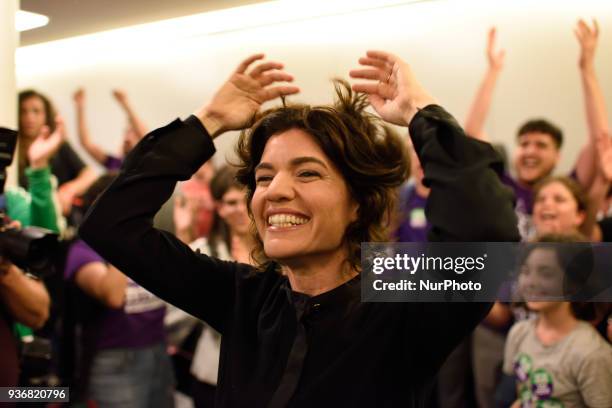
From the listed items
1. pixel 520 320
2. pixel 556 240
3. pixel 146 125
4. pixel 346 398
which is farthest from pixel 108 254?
pixel 146 125

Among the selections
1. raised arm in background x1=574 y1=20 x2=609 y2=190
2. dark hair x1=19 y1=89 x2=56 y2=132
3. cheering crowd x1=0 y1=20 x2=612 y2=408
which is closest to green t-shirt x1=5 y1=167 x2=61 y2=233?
cheering crowd x1=0 y1=20 x2=612 y2=408

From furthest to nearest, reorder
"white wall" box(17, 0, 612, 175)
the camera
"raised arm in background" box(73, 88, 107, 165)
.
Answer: "raised arm in background" box(73, 88, 107, 165) < "white wall" box(17, 0, 612, 175) < the camera

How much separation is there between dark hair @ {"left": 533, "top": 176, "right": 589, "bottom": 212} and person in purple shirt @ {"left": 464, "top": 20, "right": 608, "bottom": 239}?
0.09 meters

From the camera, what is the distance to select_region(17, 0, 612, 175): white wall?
1.92m

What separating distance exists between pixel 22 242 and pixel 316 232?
55 cm

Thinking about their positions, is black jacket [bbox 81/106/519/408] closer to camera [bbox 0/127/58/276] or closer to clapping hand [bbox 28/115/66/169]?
camera [bbox 0/127/58/276]

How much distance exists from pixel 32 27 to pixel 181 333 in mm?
941

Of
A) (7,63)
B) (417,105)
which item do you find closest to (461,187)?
(417,105)

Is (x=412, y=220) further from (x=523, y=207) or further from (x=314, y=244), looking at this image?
(x=314, y=244)

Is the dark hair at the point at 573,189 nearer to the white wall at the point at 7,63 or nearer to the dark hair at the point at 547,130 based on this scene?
the dark hair at the point at 547,130

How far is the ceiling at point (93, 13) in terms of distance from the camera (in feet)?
4.51

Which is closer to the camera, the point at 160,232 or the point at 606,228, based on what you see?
the point at 160,232

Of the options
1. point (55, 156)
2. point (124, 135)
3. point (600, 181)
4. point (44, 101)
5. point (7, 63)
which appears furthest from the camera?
point (124, 135)

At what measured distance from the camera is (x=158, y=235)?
2.83 ft
